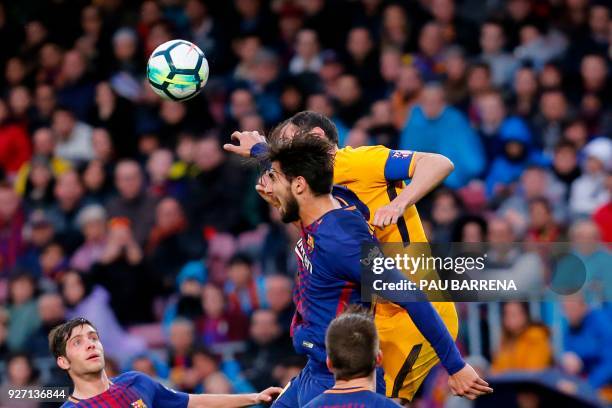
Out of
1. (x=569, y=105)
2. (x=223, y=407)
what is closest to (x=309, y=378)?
(x=223, y=407)

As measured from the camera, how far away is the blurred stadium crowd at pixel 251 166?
10367 millimetres

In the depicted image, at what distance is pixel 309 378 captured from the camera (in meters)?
6.55

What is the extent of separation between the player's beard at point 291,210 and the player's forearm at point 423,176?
50cm

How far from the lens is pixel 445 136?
11422 millimetres

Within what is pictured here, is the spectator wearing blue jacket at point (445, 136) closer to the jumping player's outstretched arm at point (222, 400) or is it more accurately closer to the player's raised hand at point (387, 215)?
the jumping player's outstretched arm at point (222, 400)

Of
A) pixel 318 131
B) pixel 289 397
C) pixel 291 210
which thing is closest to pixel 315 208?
pixel 291 210

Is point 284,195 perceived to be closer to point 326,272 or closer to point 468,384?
point 326,272

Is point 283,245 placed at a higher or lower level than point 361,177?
higher

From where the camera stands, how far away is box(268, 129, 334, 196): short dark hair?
20.6ft

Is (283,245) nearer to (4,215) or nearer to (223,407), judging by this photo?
(4,215)

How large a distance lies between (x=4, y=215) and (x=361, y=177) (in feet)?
24.2

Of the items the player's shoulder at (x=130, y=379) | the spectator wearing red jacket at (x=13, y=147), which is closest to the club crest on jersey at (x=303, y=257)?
the player's shoulder at (x=130, y=379)

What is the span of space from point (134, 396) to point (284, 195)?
1.47 meters

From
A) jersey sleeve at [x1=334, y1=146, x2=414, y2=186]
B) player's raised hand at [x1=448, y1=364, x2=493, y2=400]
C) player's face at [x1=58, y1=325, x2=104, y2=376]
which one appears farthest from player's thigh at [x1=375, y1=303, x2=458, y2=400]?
player's face at [x1=58, y1=325, x2=104, y2=376]
